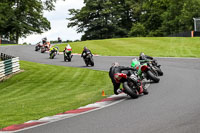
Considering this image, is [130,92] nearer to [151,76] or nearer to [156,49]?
[151,76]

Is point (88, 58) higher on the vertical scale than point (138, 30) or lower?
lower

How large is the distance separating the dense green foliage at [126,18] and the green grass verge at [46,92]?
60567 mm

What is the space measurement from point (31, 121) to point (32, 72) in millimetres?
14976

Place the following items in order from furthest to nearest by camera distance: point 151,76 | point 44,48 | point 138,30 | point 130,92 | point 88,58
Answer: point 138,30 < point 44,48 < point 88,58 < point 151,76 < point 130,92

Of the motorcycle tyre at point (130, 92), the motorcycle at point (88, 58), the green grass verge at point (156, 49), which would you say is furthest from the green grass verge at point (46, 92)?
the green grass verge at point (156, 49)

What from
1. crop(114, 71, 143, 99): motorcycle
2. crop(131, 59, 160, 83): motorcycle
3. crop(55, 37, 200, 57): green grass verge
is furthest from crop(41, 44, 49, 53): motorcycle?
crop(114, 71, 143, 99): motorcycle

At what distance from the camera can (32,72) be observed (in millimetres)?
23906

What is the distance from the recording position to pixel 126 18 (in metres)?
95.7

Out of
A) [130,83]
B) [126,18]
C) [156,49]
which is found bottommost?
[130,83]

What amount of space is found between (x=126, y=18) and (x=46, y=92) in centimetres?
8155

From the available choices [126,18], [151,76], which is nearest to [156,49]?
[151,76]

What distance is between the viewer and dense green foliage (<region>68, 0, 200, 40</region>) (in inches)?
3327

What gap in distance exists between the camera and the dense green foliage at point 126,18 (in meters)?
84.5

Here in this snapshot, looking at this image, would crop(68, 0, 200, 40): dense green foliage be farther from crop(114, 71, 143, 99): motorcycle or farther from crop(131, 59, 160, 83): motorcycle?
crop(114, 71, 143, 99): motorcycle
